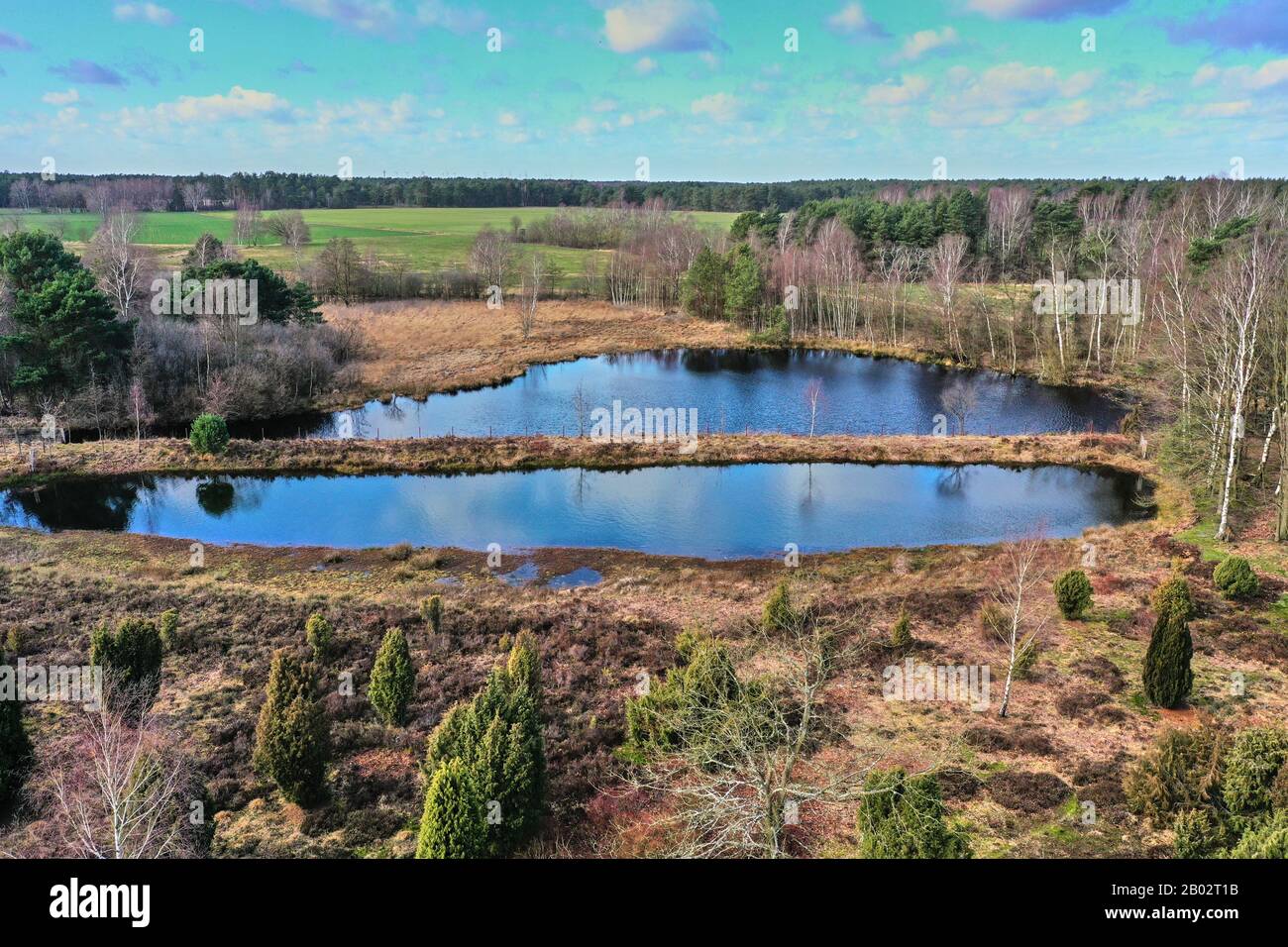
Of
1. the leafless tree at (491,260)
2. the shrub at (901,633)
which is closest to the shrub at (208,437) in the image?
the shrub at (901,633)

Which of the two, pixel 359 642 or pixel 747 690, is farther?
pixel 359 642

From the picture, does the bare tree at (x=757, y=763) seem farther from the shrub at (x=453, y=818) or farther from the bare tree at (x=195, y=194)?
the bare tree at (x=195, y=194)

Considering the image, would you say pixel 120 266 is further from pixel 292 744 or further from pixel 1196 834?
pixel 1196 834

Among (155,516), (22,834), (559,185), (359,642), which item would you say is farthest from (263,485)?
(559,185)

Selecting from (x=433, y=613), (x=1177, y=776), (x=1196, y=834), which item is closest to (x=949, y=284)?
(x=433, y=613)

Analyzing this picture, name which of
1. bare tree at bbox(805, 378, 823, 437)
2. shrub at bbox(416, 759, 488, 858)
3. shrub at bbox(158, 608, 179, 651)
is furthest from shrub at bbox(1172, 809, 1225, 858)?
bare tree at bbox(805, 378, 823, 437)

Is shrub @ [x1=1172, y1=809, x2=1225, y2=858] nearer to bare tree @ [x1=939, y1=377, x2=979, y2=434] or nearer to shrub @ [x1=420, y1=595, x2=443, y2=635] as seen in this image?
shrub @ [x1=420, y1=595, x2=443, y2=635]
